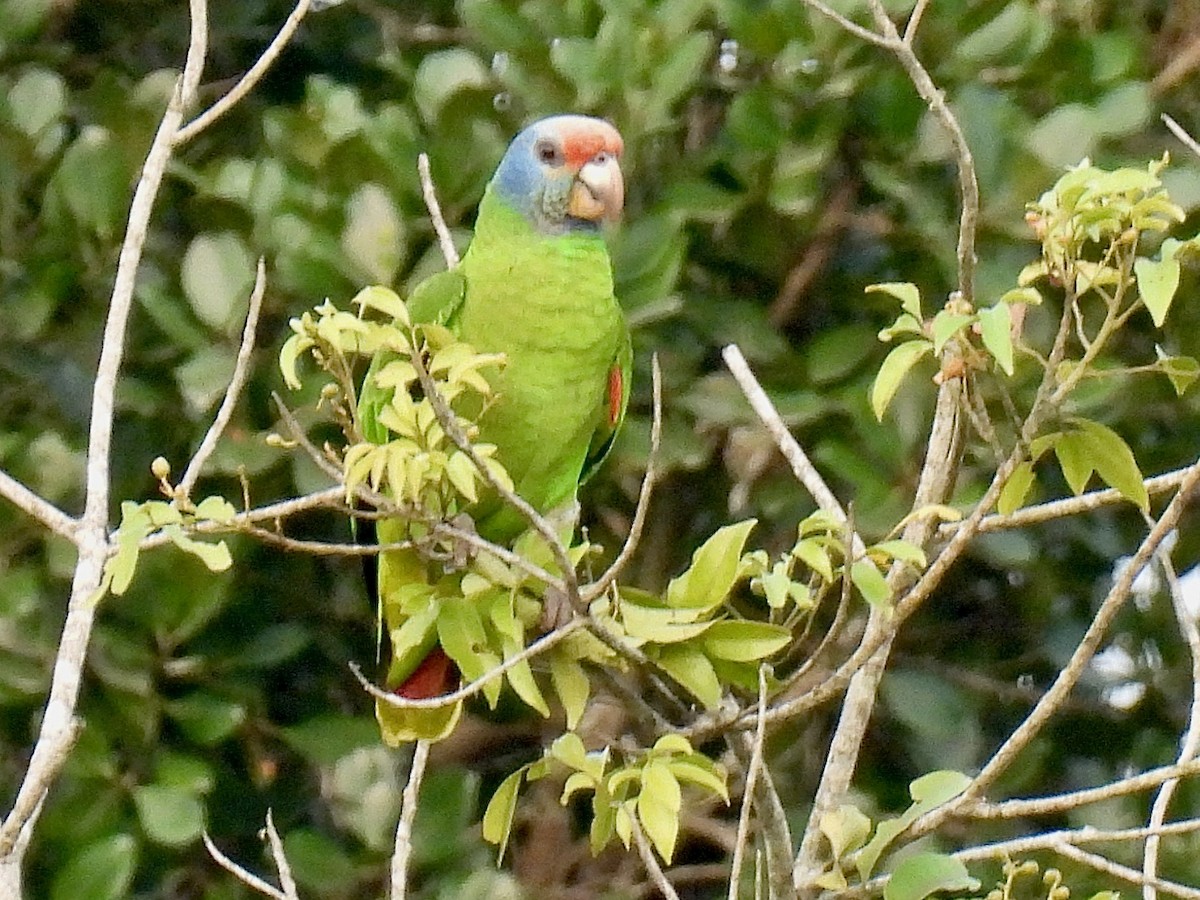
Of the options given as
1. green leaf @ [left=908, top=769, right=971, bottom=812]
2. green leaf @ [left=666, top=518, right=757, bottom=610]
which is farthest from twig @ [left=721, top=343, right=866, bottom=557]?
green leaf @ [left=908, top=769, right=971, bottom=812]

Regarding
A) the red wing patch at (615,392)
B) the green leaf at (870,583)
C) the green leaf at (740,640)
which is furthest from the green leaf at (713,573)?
the red wing patch at (615,392)

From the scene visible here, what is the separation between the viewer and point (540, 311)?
4.50 feet

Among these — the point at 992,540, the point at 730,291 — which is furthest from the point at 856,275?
the point at 992,540

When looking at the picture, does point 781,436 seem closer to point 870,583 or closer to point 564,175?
point 870,583

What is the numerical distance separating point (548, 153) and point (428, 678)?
46 centimetres

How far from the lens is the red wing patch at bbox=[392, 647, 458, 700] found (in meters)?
1.33

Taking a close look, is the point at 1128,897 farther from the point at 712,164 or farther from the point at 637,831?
the point at 637,831

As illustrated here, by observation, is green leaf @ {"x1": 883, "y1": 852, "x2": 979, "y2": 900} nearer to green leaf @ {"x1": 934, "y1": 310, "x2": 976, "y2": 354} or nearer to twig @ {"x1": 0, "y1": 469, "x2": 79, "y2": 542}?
green leaf @ {"x1": 934, "y1": 310, "x2": 976, "y2": 354}

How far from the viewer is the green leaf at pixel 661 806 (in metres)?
0.84

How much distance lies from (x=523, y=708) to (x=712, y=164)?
0.57m

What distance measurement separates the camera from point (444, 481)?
0.87m

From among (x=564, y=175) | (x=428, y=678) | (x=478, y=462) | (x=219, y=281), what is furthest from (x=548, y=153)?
(x=478, y=462)

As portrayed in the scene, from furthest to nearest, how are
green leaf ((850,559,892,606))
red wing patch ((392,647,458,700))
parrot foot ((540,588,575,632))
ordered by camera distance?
red wing patch ((392,647,458,700))
parrot foot ((540,588,575,632))
green leaf ((850,559,892,606))

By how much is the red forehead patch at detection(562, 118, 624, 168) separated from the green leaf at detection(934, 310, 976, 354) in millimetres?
674
